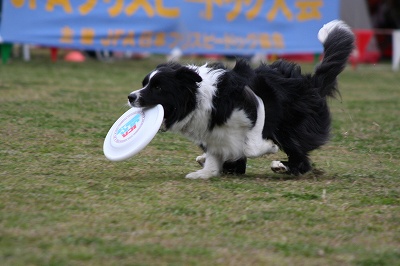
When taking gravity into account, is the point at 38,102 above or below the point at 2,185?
below

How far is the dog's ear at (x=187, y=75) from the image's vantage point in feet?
16.6

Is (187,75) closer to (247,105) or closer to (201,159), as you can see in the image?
(247,105)

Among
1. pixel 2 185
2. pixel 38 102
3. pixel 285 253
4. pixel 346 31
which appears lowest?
pixel 38 102

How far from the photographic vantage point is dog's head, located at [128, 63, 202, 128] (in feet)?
16.7

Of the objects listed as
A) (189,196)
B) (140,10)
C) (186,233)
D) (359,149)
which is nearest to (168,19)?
(140,10)

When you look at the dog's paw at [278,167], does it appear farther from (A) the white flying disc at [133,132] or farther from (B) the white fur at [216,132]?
(A) the white flying disc at [133,132]

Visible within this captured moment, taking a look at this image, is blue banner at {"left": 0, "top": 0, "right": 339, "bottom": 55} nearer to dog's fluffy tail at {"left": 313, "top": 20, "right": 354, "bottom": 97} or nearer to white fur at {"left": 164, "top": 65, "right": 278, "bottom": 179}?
dog's fluffy tail at {"left": 313, "top": 20, "right": 354, "bottom": 97}

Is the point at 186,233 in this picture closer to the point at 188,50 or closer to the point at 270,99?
the point at 270,99

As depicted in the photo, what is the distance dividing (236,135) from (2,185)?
1.67m

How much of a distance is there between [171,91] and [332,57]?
1.52m

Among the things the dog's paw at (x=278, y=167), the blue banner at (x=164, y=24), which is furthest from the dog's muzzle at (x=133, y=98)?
the blue banner at (x=164, y=24)

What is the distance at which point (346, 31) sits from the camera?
19.7 feet

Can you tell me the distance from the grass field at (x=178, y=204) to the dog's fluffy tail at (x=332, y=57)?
0.70 m

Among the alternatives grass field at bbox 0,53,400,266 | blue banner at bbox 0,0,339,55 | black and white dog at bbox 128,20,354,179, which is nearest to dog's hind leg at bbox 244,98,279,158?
black and white dog at bbox 128,20,354,179
